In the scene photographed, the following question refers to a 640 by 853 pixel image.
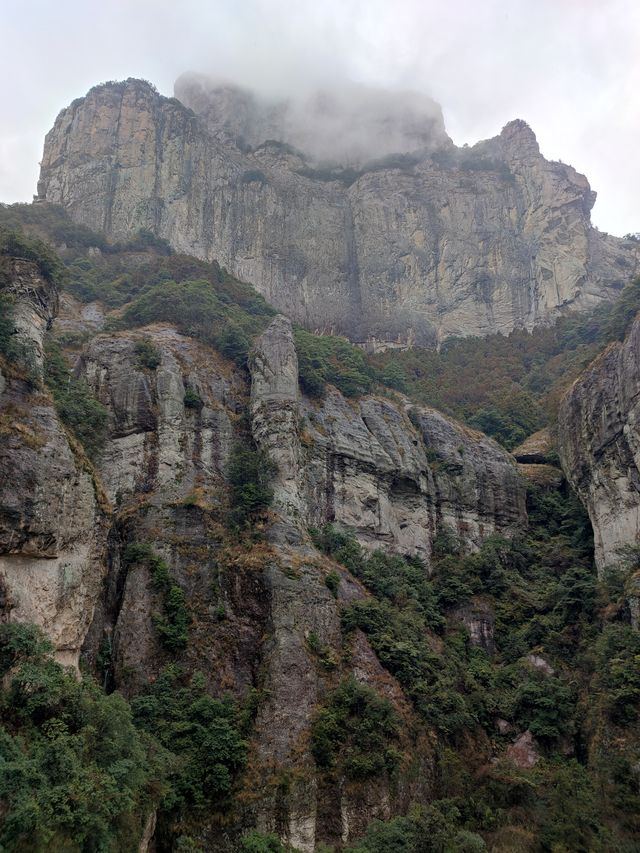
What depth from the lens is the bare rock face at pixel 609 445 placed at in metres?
34.1

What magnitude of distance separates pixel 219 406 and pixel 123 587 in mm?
11961

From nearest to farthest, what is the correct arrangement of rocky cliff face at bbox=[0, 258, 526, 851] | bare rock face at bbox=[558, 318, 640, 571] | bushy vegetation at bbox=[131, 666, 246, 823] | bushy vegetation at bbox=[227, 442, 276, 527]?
bushy vegetation at bbox=[131, 666, 246, 823], rocky cliff face at bbox=[0, 258, 526, 851], bushy vegetation at bbox=[227, 442, 276, 527], bare rock face at bbox=[558, 318, 640, 571]

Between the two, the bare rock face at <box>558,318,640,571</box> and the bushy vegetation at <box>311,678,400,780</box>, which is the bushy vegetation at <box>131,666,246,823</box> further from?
the bare rock face at <box>558,318,640,571</box>

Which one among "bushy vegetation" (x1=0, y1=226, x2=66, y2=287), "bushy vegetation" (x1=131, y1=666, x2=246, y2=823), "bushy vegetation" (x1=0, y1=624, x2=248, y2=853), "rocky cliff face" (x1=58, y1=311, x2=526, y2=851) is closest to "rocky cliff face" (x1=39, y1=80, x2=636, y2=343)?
"rocky cliff face" (x1=58, y1=311, x2=526, y2=851)

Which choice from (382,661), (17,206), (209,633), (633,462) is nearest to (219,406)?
(209,633)

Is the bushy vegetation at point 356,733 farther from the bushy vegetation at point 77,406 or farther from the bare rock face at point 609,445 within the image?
the bushy vegetation at point 77,406

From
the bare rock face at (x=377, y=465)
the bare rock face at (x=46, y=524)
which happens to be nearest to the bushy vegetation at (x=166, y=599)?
the bare rock face at (x=46, y=524)

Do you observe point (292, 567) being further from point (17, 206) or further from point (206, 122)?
point (206, 122)

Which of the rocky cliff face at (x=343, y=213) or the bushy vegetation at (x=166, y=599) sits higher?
the rocky cliff face at (x=343, y=213)

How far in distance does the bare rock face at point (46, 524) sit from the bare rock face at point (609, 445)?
24.1 m

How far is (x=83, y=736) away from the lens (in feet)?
58.6

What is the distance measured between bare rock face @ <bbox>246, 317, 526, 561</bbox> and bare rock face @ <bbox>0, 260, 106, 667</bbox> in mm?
11466

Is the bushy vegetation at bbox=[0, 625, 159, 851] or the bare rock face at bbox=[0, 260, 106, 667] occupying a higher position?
the bare rock face at bbox=[0, 260, 106, 667]

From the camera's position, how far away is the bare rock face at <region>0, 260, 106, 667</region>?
68.9 feet
